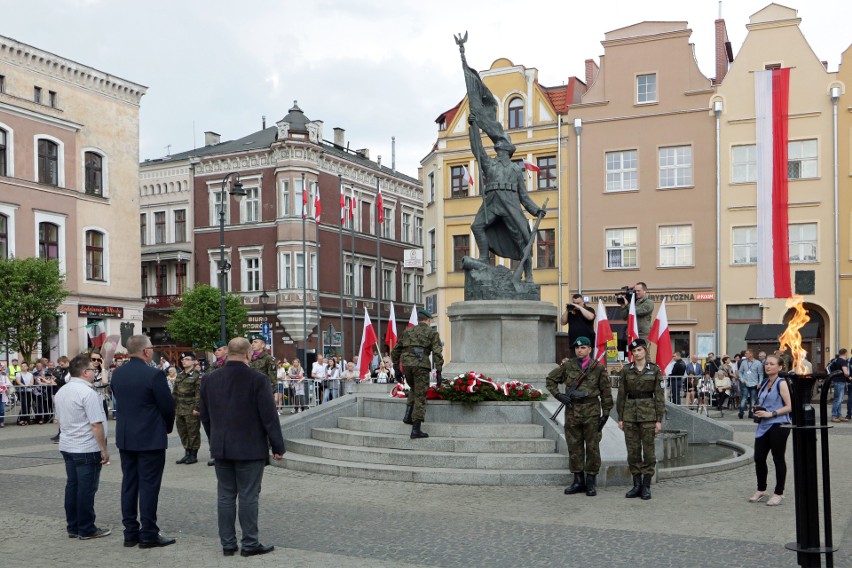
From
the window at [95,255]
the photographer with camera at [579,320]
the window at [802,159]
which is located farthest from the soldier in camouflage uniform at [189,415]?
the window at [95,255]

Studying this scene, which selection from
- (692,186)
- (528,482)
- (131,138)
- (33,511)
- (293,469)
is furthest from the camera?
(131,138)

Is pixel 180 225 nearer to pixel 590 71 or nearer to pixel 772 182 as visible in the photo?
pixel 590 71

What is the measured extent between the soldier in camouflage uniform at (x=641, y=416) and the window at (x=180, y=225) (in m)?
48.7

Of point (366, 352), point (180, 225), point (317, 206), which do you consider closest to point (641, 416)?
point (366, 352)

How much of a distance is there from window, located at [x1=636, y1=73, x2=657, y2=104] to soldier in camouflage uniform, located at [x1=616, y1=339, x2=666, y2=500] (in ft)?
99.5

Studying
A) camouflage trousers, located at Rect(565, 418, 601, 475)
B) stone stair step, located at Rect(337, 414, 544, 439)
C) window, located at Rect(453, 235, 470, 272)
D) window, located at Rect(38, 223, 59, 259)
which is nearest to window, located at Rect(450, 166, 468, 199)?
window, located at Rect(453, 235, 470, 272)

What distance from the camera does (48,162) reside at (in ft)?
136

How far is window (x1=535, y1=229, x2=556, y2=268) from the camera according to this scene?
41562mm

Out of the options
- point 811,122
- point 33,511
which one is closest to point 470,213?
point 811,122

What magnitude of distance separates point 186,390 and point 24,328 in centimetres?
2315

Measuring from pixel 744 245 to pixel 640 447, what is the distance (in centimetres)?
2881

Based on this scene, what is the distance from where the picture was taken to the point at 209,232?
182ft

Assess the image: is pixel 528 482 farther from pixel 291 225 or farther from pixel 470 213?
pixel 291 225

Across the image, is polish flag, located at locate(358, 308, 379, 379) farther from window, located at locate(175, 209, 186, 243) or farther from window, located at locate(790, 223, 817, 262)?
window, located at locate(175, 209, 186, 243)
